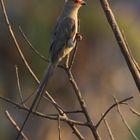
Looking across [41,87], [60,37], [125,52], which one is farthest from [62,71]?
[125,52]

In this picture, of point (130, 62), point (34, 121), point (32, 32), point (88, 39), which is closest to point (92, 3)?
point (88, 39)

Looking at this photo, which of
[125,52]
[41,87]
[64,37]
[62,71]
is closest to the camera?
[125,52]

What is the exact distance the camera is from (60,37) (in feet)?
12.7

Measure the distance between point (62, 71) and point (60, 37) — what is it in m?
9.97

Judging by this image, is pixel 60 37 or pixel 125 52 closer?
pixel 125 52

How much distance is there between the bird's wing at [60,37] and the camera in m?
3.81

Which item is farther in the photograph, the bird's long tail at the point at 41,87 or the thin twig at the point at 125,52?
the bird's long tail at the point at 41,87

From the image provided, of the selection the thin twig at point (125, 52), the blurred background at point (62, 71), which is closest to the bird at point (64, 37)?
the thin twig at point (125, 52)

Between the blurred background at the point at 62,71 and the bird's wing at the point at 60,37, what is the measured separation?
949 centimetres

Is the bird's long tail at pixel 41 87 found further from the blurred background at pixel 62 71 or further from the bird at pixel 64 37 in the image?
the blurred background at pixel 62 71

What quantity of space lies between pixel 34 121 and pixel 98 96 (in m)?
1.71

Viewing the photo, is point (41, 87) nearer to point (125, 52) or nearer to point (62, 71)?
point (125, 52)

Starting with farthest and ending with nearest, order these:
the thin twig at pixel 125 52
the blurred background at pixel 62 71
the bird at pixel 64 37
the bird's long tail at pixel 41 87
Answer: the blurred background at pixel 62 71 → the bird at pixel 64 37 → the bird's long tail at pixel 41 87 → the thin twig at pixel 125 52

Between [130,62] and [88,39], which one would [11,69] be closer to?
[88,39]
